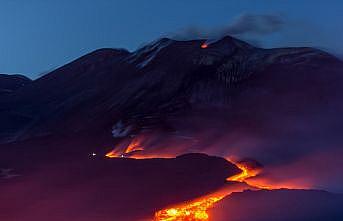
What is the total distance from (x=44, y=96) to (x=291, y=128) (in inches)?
792

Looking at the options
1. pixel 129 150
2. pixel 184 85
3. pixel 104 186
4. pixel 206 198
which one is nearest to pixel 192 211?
pixel 206 198

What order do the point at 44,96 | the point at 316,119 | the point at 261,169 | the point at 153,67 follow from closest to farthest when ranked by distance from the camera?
the point at 261,169
the point at 316,119
the point at 153,67
the point at 44,96

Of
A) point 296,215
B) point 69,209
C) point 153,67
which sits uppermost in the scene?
point 153,67

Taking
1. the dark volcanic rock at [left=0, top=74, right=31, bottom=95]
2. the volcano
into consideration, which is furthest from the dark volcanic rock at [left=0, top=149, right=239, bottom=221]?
the dark volcanic rock at [left=0, top=74, right=31, bottom=95]

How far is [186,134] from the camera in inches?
1027

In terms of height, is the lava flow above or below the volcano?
below

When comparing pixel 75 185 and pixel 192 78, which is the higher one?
pixel 192 78

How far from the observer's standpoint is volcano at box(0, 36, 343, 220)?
21.1 metres

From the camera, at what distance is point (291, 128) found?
26234mm

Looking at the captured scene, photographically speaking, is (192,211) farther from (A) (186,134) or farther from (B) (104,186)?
(A) (186,134)

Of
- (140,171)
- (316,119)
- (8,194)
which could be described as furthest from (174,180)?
(316,119)

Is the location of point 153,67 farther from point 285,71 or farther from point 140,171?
point 140,171

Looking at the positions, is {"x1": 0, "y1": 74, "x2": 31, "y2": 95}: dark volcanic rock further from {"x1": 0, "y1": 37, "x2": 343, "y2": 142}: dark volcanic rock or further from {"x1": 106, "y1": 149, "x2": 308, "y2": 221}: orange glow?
{"x1": 106, "y1": 149, "x2": 308, "y2": 221}: orange glow

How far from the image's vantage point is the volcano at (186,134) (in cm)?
2111
